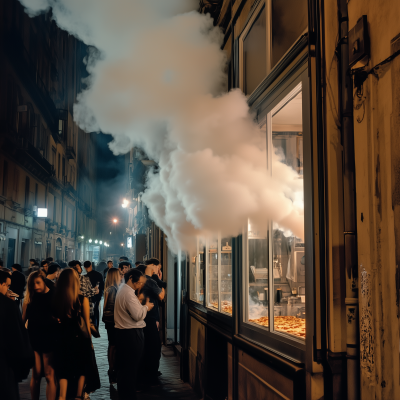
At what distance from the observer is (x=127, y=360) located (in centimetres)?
567

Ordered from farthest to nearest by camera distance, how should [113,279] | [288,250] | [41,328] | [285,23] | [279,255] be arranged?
1. [113,279]
2. [41,328]
3. [288,250]
4. [279,255]
5. [285,23]

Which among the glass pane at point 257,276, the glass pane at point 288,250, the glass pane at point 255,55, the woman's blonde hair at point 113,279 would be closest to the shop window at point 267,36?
the glass pane at point 255,55

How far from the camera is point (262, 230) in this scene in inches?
188

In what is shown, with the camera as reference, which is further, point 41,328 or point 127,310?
point 127,310

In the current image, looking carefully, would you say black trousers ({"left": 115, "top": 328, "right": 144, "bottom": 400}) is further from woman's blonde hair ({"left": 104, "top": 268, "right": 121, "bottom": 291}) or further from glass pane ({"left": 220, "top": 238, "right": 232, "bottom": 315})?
woman's blonde hair ({"left": 104, "top": 268, "right": 121, "bottom": 291})

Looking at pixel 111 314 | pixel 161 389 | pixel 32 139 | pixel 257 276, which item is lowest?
pixel 161 389

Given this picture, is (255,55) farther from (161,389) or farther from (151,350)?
(161,389)

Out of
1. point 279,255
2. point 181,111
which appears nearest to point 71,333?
point 279,255

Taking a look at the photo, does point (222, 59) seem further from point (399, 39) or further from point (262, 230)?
point (399, 39)

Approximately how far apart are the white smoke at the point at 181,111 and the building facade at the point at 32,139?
46.6ft

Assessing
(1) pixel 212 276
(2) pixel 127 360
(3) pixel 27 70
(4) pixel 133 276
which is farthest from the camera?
(3) pixel 27 70

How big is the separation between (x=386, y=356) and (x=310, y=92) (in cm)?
187

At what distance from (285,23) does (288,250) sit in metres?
2.50

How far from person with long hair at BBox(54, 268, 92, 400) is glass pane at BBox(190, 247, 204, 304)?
2.59m
